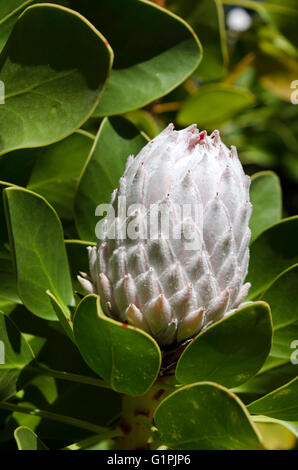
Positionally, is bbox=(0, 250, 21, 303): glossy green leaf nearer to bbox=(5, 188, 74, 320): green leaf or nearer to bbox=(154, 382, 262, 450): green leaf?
bbox=(5, 188, 74, 320): green leaf

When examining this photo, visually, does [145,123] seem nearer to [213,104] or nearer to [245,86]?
[213,104]

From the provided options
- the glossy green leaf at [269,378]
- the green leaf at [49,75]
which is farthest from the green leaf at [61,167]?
the glossy green leaf at [269,378]

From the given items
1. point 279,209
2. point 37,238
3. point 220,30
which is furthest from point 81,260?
point 220,30

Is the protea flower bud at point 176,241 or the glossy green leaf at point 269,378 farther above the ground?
the protea flower bud at point 176,241

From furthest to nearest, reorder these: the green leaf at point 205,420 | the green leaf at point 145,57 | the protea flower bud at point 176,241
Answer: the green leaf at point 145,57 < the protea flower bud at point 176,241 < the green leaf at point 205,420

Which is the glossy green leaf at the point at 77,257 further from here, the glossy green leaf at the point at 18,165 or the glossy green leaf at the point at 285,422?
the glossy green leaf at the point at 285,422

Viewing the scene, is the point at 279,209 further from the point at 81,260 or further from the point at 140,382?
the point at 140,382
